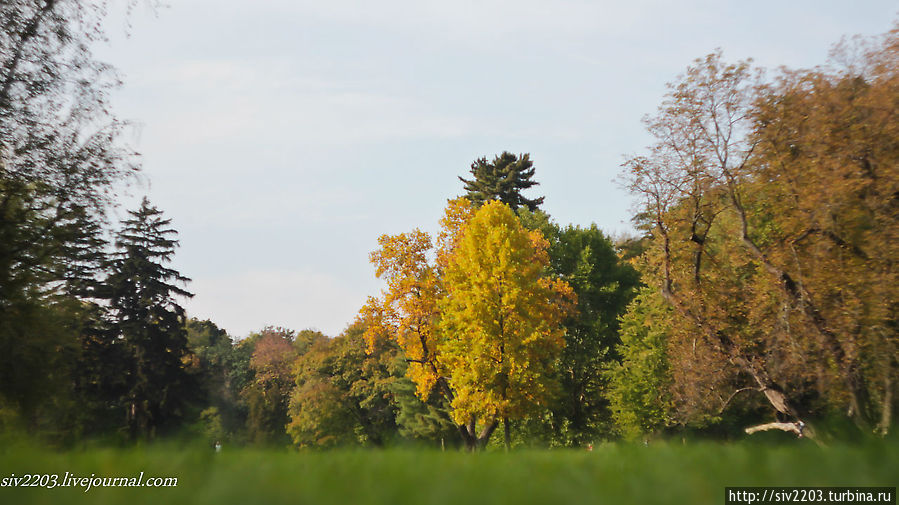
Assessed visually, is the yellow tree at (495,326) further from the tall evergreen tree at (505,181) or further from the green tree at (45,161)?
the tall evergreen tree at (505,181)

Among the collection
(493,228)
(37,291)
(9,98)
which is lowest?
(37,291)

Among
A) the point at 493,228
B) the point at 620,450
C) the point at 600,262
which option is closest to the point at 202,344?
the point at 600,262

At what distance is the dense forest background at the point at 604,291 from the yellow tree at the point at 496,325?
121 millimetres

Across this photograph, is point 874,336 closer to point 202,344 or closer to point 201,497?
point 201,497

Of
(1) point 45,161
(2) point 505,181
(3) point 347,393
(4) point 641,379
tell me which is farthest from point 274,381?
(1) point 45,161

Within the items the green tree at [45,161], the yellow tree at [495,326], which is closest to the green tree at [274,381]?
the yellow tree at [495,326]

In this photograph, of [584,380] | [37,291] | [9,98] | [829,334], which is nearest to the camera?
[9,98]

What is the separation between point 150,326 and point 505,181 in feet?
132

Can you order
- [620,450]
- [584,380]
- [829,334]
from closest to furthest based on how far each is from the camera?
[620,450] → [829,334] → [584,380]

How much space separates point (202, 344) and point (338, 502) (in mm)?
109638

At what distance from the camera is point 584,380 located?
51.1 metres

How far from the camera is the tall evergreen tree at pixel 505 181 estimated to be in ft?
246

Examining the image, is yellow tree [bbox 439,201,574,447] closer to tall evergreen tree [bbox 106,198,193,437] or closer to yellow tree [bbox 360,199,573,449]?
yellow tree [bbox 360,199,573,449]

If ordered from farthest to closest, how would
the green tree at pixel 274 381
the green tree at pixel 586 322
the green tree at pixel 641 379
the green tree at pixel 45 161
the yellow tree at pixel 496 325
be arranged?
the green tree at pixel 274 381, the green tree at pixel 586 322, the green tree at pixel 641 379, the yellow tree at pixel 496 325, the green tree at pixel 45 161
